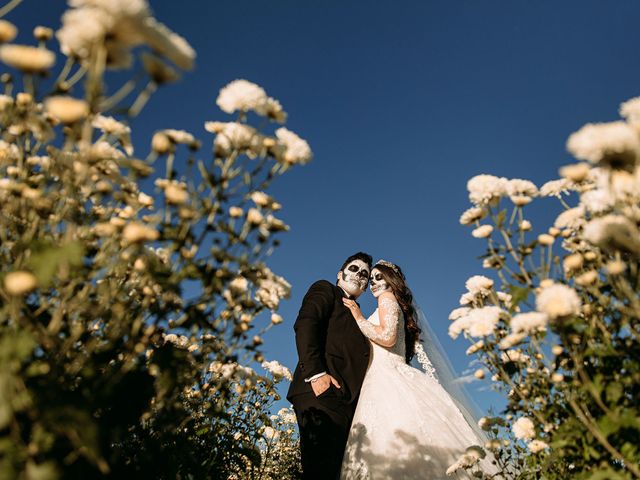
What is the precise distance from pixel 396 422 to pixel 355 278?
1.66 meters

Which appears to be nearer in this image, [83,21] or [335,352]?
[83,21]

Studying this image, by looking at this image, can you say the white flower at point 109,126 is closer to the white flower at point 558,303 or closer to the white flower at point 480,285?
the white flower at point 558,303

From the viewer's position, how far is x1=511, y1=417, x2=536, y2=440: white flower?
2.19 m

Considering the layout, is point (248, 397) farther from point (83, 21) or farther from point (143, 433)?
point (83, 21)

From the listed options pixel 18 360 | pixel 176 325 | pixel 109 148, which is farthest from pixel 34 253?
pixel 109 148

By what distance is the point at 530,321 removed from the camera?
164 centimetres

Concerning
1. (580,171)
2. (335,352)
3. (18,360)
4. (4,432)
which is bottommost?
(4,432)

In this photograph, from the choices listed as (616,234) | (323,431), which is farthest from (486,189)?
(323,431)

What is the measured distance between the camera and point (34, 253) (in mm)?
1188

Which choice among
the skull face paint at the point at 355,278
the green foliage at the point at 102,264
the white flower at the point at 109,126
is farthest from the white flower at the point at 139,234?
the skull face paint at the point at 355,278

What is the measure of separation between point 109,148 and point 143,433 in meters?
1.23

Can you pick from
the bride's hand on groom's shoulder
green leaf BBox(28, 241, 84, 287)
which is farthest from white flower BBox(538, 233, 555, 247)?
the bride's hand on groom's shoulder

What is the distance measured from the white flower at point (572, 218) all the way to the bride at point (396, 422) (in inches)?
77.8

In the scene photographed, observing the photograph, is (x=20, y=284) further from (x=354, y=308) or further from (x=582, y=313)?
(x=354, y=308)
